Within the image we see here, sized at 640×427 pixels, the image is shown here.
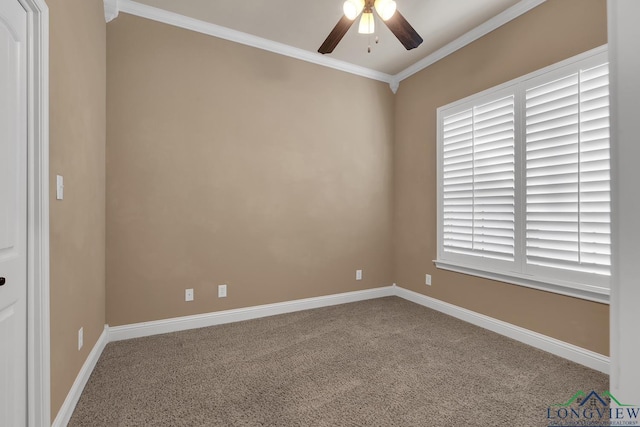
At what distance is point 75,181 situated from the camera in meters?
1.87

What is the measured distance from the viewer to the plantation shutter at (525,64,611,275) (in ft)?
7.09

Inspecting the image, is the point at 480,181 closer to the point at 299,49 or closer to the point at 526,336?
the point at 526,336

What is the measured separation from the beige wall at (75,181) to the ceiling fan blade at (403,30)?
198 cm

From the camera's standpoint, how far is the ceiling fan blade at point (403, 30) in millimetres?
2145

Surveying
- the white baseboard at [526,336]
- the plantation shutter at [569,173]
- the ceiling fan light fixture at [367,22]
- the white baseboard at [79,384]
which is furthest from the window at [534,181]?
the white baseboard at [79,384]

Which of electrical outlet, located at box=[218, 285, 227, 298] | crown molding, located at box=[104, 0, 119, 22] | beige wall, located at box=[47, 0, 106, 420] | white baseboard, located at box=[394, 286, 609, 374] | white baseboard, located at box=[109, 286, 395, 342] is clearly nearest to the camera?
beige wall, located at box=[47, 0, 106, 420]

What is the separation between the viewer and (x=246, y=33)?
3.12 m

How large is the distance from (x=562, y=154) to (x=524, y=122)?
0.44 meters

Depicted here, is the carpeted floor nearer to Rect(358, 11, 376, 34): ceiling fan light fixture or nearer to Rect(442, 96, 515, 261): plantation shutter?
Rect(442, 96, 515, 261): plantation shutter

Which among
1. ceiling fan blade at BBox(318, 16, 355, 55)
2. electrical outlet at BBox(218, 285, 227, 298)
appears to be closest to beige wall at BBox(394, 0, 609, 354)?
ceiling fan blade at BBox(318, 16, 355, 55)
